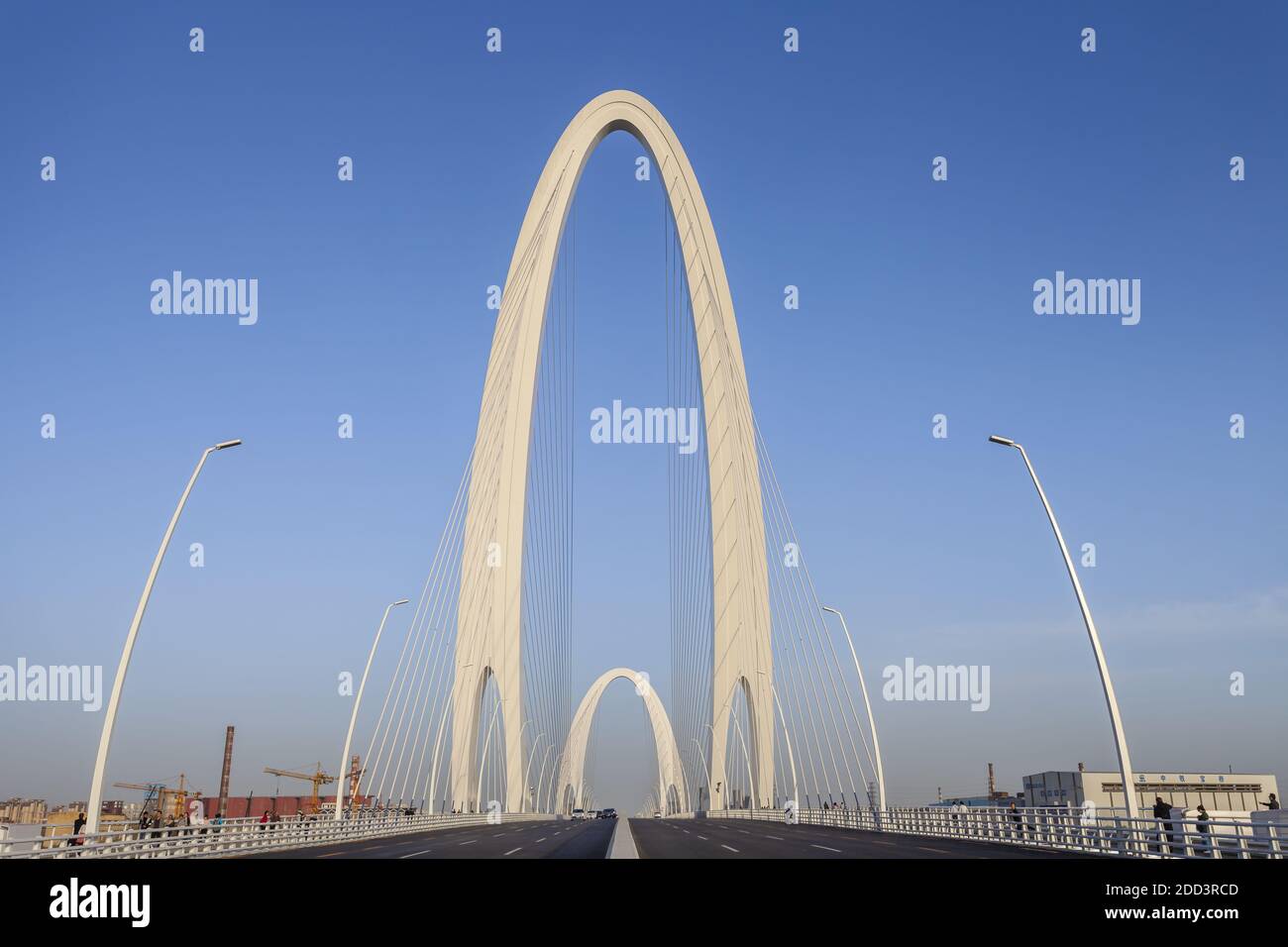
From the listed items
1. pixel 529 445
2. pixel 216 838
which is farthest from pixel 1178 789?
pixel 216 838

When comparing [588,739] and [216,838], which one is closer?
[216,838]

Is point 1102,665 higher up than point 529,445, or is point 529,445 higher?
point 529,445

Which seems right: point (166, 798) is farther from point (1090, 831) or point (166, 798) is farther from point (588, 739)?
point (1090, 831)

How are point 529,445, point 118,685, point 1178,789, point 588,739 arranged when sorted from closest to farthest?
point 118,685 → point 529,445 → point 1178,789 → point 588,739

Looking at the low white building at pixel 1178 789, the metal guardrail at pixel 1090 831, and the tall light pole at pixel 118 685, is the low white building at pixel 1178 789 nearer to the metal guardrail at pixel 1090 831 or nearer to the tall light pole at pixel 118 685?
the metal guardrail at pixel 1090 831

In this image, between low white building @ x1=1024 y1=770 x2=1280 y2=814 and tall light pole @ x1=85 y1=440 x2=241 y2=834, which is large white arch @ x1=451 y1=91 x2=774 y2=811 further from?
low white building @ x1=1024 y1=770 x2=1280 y2=814
